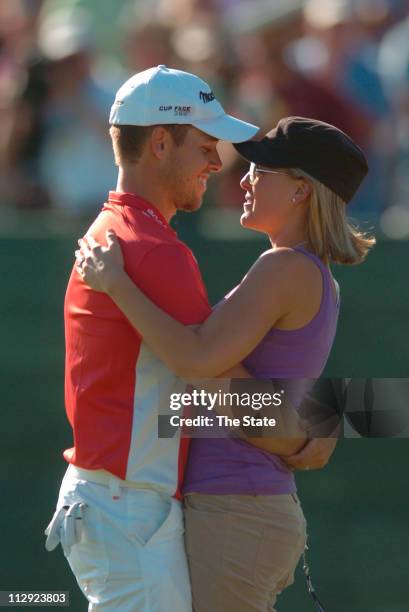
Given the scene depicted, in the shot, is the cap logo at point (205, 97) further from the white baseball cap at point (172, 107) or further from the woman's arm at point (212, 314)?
the woman's arm at point (212, 314)

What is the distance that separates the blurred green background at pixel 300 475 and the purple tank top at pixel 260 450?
5.61 feet

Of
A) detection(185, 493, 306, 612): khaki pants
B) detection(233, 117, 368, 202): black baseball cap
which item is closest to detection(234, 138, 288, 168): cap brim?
detection(233, 117, 368, 202): black baseball cap

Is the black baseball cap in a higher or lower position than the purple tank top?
higher

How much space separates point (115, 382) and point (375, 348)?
199 cm

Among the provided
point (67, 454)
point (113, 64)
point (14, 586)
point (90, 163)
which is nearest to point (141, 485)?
point (67, 454)

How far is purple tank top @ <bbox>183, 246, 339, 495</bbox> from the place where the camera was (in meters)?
3.36

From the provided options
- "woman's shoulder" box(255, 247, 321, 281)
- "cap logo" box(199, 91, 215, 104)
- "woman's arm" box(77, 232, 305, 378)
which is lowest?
"woman's arm" box(77, 232, 305, 378)

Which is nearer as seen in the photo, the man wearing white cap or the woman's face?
the man wearing white cap

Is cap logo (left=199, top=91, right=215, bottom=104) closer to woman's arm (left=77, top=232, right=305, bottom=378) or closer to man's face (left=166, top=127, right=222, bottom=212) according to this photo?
man's face (left=166, top=127, right=222, bottom=212)

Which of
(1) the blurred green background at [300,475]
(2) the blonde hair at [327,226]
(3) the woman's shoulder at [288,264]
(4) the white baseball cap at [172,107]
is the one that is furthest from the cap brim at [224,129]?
(1) the blurred green background at [300,475]

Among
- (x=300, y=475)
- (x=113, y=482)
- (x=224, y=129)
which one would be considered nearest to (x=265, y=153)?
(x=224, y=129)

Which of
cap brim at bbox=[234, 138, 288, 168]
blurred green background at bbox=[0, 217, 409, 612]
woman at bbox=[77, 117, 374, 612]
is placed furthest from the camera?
blurred green background at bbox=[0, 217, 409, 612]

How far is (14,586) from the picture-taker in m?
5.08

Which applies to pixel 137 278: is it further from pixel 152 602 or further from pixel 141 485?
pixel 152 602
